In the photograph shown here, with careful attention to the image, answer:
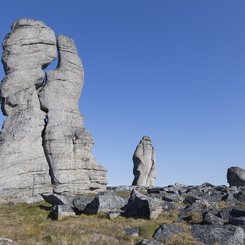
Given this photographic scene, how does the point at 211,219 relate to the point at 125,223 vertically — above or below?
above

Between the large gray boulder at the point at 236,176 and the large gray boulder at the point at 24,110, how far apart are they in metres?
40.0

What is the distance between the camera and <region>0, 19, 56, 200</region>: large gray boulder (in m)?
42.2

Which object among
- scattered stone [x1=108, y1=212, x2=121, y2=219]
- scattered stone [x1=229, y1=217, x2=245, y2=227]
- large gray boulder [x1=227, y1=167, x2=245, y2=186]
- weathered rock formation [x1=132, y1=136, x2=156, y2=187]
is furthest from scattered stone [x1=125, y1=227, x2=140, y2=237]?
large gray boulder [x1=227, y1=167, x2=245, y2=186]

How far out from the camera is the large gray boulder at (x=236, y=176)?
236 feet

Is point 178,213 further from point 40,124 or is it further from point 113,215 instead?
point 40,124

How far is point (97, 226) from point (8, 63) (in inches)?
1125

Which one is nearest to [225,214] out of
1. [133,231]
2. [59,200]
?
[133,231]

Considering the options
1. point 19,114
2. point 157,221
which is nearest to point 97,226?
point 157,221

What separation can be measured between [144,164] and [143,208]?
44.8 meters

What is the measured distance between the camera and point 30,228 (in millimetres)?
23719

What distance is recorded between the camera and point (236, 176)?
238 feet

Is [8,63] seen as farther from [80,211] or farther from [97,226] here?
[97,226]

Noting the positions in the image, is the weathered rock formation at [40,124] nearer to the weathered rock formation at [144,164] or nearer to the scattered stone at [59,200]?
the scattered stone at [59,200]

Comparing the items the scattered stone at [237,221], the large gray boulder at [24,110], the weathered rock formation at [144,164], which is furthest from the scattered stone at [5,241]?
the weathered rock formation at [144,164]
